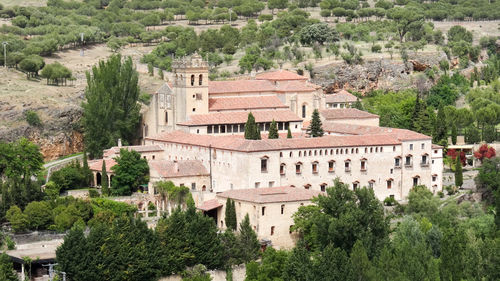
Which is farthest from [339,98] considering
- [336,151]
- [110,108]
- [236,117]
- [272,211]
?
[272,211]

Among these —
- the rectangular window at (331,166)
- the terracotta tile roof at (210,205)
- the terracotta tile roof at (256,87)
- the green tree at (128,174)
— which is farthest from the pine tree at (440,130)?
the green tree at (128,174)

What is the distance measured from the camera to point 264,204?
65.3 meters

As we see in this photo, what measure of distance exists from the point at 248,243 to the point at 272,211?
11.1ft

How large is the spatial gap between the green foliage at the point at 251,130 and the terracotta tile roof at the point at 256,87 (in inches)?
250

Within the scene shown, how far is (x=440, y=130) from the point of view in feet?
285

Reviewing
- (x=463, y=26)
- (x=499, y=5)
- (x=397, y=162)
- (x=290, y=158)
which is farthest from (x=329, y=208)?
(x=499, y=5)

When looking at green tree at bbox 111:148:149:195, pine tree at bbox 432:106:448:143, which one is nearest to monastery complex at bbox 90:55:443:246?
green tree at bbox 111:148:149:195

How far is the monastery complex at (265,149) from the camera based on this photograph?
69.9 metres

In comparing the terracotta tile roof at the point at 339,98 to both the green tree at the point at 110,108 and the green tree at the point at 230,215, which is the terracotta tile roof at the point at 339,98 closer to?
the green tree at the point at 110,108

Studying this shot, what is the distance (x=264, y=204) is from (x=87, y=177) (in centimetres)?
1556

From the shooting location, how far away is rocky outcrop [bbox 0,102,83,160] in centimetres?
8400

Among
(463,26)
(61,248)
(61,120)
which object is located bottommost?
(61,248)

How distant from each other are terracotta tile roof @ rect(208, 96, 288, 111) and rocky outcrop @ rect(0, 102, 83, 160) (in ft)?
38.2

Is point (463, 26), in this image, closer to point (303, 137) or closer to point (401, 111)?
point (401, 111)
